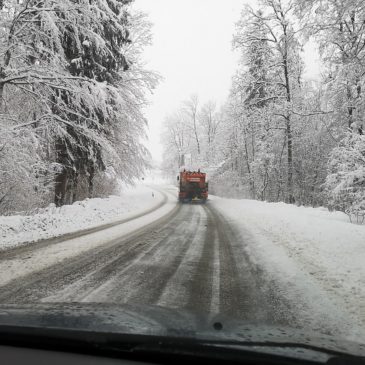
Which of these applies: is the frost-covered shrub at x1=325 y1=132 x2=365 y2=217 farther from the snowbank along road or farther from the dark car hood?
the dark car hood

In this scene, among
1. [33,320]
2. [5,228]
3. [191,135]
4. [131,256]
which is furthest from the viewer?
[191,135]

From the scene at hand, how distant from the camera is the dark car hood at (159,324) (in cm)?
200

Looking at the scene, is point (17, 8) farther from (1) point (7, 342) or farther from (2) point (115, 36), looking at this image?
(1) point (7, 342)

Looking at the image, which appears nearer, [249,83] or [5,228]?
[5,228]

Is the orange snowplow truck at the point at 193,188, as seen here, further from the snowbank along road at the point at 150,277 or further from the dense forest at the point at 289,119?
the snowbank along road at the point at 150,277

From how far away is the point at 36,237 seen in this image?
371 inches

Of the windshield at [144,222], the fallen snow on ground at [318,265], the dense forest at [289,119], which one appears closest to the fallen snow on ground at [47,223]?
the windshield at [144,222]

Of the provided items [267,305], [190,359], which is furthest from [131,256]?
[190,359]

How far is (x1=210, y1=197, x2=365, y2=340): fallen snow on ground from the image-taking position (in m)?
4.35

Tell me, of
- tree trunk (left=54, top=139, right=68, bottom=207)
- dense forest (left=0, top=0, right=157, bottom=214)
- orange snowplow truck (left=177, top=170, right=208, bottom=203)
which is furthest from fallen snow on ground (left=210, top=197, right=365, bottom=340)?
orange snowplow truck (left=177, top=170, right=208, bottom=203)

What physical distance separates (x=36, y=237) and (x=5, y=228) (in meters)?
1.37

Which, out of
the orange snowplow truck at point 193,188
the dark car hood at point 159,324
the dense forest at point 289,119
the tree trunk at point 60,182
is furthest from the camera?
the orange snowplow truck at point 193,188

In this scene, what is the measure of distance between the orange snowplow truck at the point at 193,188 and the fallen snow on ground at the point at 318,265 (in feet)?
56.9

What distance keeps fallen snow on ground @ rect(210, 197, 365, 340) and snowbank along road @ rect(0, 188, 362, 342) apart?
205mm
